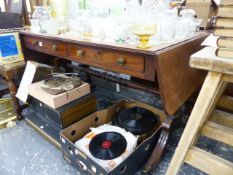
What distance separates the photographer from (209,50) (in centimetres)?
69

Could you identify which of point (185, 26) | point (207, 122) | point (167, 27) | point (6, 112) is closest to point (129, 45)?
point (167, 27)

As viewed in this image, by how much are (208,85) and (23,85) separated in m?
1.40

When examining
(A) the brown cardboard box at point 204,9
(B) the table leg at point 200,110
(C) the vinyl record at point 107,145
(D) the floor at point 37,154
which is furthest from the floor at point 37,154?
(A) the brown cardboard box at point 204,9

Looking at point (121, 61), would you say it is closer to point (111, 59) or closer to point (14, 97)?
point (111, 59)

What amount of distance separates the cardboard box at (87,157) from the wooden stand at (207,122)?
0.25m

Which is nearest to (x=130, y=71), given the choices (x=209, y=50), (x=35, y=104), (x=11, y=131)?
(x=209, y=50)

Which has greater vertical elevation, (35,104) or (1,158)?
(35,104)

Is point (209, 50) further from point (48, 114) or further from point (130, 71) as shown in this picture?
point (48, 114)

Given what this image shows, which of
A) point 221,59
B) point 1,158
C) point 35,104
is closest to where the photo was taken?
point 221,59

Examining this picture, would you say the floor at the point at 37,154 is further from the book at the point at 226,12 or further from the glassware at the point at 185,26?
the book at the point at 226,12

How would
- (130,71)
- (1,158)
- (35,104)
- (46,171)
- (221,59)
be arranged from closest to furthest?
(221,59) < (130,71) < (46,171) < (1,158) < (35,104)

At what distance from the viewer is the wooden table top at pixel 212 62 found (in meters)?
0.58

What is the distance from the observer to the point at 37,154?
4.42 feet

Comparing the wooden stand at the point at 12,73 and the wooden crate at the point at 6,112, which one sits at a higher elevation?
the wooden stand at the point at 12,73
